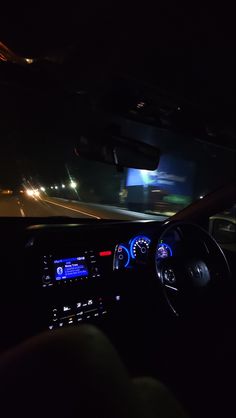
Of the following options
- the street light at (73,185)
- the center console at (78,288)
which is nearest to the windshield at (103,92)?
the street light at (73,185)

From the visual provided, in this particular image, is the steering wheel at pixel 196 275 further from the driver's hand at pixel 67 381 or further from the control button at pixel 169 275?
the driver's hand at pixel 67 381

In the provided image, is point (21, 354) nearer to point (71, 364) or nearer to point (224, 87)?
point (71, 364)

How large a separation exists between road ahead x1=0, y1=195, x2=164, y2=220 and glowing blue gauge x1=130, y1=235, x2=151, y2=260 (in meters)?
0.43

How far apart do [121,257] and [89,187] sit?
2.64 ft

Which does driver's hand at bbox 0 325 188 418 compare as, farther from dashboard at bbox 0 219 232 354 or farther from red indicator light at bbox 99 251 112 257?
red indicator light at bbox 99 251 112 257

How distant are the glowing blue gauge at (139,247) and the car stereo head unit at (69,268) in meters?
0.41

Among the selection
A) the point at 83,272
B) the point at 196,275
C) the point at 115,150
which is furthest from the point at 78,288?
the point at 115,150

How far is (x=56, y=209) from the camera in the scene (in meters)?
3.14

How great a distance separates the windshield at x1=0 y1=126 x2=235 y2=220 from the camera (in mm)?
2889

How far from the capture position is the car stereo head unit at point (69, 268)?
2531mm

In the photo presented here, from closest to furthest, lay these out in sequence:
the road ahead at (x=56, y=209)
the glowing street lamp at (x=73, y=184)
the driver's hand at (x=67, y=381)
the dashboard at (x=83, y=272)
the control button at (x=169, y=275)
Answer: the driver's hand at (x=67, y=381) < the dashboard at (x=83, y=272) < the road ahead at (x=56, y=209) < the control button at (x=169, y=275) < the glowing street lamp at (x=73, y=184)

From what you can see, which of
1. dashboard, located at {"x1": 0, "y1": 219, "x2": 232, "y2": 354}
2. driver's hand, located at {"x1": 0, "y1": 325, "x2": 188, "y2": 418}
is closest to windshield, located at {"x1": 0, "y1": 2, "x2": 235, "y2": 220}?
dashboard, located at {"x1": 0, "y1": 219, "x2": 232, "y2": 354}

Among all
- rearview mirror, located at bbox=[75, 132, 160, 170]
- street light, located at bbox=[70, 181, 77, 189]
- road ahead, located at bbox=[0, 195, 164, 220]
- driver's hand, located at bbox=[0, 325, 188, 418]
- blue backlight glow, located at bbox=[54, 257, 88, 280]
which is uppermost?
rearview mirror, located at bbox=[75, 132, 160, 170]

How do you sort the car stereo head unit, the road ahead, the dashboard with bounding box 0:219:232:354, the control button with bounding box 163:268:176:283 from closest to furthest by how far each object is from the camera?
the dashboard with bounding box 0:219:232:354 → the car stereo head unit → the road ahead → the control button with bounding box 163:268:176:283
